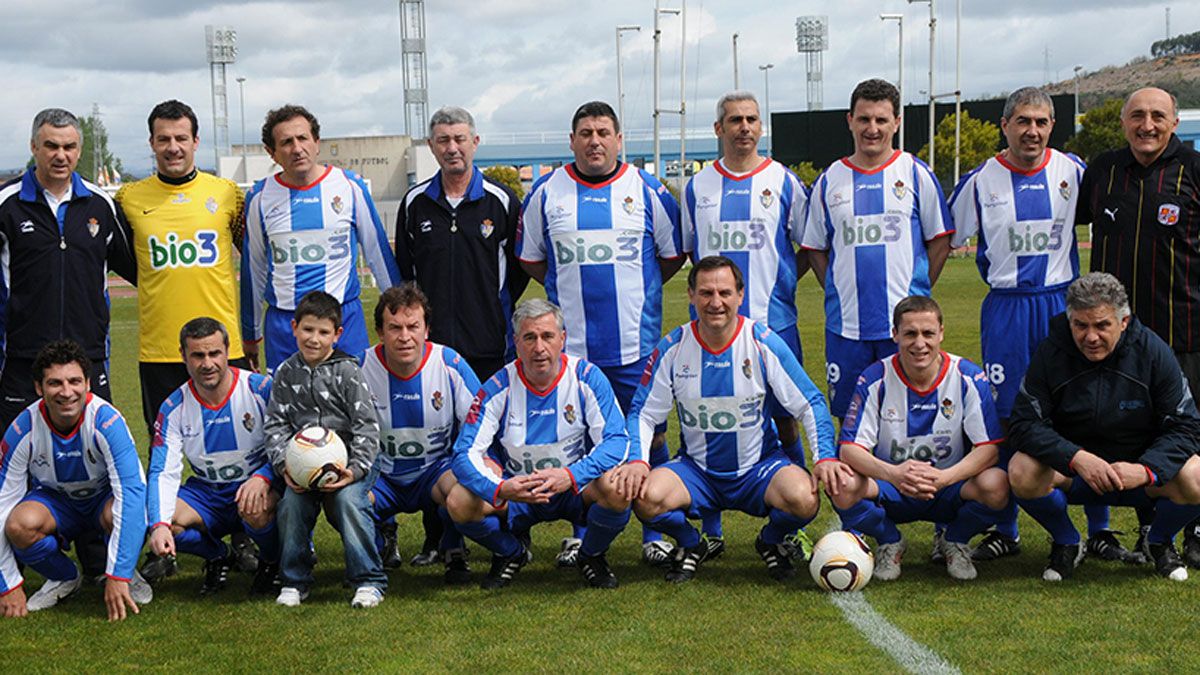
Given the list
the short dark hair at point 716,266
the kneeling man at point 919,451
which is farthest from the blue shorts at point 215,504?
the kneeling man at point 919,451

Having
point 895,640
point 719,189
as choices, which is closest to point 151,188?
point 719,189

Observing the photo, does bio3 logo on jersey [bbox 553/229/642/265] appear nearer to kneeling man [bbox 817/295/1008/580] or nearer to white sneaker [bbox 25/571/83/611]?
kneeling man [bbox 817/295/1008/580]

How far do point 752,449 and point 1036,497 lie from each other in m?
1.16

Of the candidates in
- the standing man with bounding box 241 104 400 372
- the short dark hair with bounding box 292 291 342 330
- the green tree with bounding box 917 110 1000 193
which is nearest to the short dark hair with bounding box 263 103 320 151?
the standing man with bounding box 241 104 400 372

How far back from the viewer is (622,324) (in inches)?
229

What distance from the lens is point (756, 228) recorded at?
5.78 metres

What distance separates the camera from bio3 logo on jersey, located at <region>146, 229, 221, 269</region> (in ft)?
18.9

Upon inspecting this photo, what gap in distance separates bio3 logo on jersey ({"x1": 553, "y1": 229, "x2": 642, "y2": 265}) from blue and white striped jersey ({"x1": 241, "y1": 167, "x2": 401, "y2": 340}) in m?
0.93

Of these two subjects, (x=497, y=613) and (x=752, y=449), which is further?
(x=752, y=449)

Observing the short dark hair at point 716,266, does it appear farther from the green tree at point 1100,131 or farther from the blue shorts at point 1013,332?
the green tree at point 1100,131

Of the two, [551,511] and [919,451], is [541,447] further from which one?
[919,451]

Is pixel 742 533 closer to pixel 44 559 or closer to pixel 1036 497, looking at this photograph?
pixel 1036 497

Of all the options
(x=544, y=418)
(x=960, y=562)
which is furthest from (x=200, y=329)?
(x=960, y=562)

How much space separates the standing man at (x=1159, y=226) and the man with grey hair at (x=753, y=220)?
1434 millimetres
